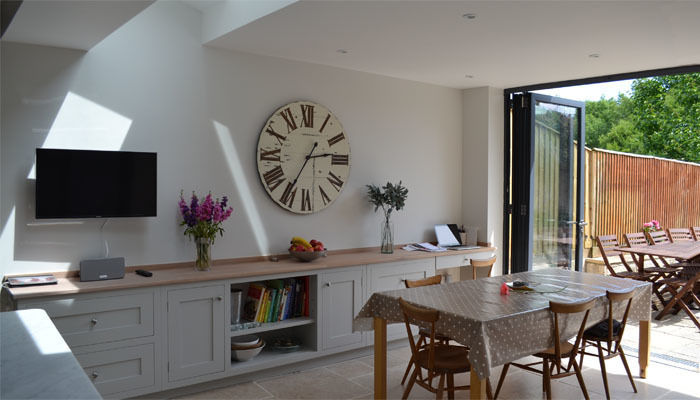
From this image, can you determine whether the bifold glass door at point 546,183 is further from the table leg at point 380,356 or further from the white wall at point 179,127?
the table leg at point 380,356

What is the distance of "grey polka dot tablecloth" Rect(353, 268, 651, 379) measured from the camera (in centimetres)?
313

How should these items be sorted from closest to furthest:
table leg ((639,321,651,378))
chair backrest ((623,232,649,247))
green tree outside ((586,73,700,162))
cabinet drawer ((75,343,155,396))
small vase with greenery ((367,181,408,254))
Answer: cabinet drawer ((75,343,155,396))
table leg ((639,321,651,378))
small vase with greenery ((367,181,408,254))
chair backrest ((623,232,649,247))
green tree outside ((586,73,700,162))

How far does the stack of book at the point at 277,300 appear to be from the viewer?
4422 mm

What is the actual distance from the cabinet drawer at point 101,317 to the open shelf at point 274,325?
2.31 feet

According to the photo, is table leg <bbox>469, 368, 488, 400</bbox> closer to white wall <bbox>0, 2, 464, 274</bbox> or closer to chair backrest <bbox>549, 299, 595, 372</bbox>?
chair backrest <bbox>549, 299, 595, 372</bbox>

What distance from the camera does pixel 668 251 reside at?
642 centimetres

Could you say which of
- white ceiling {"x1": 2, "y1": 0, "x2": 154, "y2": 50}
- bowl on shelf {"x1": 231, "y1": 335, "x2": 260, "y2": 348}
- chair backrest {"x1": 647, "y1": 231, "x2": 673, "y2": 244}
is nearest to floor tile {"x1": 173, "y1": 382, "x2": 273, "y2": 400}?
bowl on shelf {"x1": 231, "y1": 335, "x2": 260, "y2": 348}

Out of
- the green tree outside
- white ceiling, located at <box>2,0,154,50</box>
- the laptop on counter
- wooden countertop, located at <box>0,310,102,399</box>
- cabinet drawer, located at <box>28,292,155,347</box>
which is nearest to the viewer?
wooden countertop, located at <box>0,310,102,399</box>

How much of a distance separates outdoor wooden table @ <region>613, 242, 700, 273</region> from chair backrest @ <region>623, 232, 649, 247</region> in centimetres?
15

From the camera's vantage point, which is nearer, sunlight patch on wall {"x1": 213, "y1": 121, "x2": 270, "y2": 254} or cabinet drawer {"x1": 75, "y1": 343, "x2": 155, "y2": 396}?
cabinet drawer {"x1": 75, "y1": 343, "x2": 155, "y2": 396}

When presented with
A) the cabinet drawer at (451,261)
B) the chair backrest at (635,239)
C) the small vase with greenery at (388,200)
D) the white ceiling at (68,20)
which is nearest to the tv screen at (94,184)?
the white ceiling at (68,20)

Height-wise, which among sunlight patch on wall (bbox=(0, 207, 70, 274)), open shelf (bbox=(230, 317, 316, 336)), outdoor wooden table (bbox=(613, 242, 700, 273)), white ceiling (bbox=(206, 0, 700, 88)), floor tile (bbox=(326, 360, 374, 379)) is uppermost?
white ceiling (bbox=(206, 0, 700, 88))

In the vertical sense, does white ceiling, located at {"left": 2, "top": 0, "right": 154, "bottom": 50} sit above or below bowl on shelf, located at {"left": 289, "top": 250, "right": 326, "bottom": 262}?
above

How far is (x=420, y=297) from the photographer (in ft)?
12.1
